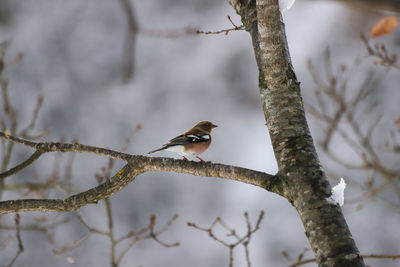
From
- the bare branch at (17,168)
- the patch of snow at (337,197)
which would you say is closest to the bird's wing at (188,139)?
the bare branch at (17,168)

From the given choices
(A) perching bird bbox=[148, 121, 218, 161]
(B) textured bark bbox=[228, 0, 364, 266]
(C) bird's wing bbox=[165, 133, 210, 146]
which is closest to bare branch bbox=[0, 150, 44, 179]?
(B) textured bark bbox=[228, 0, 364, 266]

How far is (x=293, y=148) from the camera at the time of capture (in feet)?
7.21

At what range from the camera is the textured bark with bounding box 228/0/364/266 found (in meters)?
1.83

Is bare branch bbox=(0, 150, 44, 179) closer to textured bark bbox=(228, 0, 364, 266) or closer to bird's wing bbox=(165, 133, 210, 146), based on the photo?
textured bark bbox=(228, 0, 364, 266)

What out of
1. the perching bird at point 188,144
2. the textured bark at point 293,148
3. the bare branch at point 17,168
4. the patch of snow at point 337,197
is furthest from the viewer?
the perching bird at point 188,144

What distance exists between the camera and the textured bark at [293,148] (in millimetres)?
1828

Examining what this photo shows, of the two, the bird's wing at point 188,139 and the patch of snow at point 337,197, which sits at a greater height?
the bird's wing at point 188,139

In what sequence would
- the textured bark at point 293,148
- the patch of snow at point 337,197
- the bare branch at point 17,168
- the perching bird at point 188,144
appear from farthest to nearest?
the perching bird at point 188,144, the bare branch at point 17,168, the patch of snow at point 337,197, the textured bark at point 293,148

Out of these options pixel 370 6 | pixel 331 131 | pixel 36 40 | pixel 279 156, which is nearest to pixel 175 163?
pixel 279 156

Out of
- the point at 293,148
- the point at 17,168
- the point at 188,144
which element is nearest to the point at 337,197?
the point at 293,148

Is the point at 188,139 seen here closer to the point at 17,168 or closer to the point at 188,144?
the point at 188,144

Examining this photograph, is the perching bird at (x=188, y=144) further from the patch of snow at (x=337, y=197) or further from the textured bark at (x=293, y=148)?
the patch of snow at (x=337, y=197)

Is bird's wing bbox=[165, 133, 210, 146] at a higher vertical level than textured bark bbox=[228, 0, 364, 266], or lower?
higher

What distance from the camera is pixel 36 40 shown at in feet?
35.6
